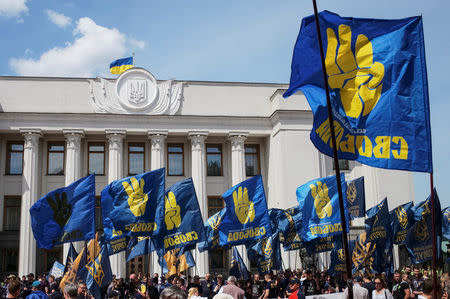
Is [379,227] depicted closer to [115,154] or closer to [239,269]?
[239,269]

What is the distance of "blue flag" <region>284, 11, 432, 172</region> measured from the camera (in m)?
6.46

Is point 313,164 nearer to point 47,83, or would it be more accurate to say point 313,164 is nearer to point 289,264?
point 289,264

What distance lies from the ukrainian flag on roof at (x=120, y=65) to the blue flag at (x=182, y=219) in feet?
64.4

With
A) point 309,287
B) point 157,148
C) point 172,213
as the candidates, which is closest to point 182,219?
point 172,213

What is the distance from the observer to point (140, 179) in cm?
1455

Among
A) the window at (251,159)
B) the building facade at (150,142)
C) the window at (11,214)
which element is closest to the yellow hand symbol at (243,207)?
the building facade at (150,142)

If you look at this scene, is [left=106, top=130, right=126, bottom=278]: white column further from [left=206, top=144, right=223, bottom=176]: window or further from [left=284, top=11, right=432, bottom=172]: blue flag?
[left=284, top=11, right=432, bottom=172]: blue flag

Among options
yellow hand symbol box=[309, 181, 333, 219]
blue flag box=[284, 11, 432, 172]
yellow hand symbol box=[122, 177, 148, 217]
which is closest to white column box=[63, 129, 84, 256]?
yellow hand symbol box=[122, 177, 148, 217]

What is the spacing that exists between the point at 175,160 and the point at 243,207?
19.2 metres

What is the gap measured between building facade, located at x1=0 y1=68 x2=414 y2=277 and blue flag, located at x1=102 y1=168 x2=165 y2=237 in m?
17.8

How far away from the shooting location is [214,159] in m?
35.7

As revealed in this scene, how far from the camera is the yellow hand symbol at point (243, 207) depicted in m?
16.4

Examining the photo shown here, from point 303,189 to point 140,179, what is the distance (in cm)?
466

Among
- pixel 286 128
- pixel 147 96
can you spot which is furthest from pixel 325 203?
pixel 147 96
